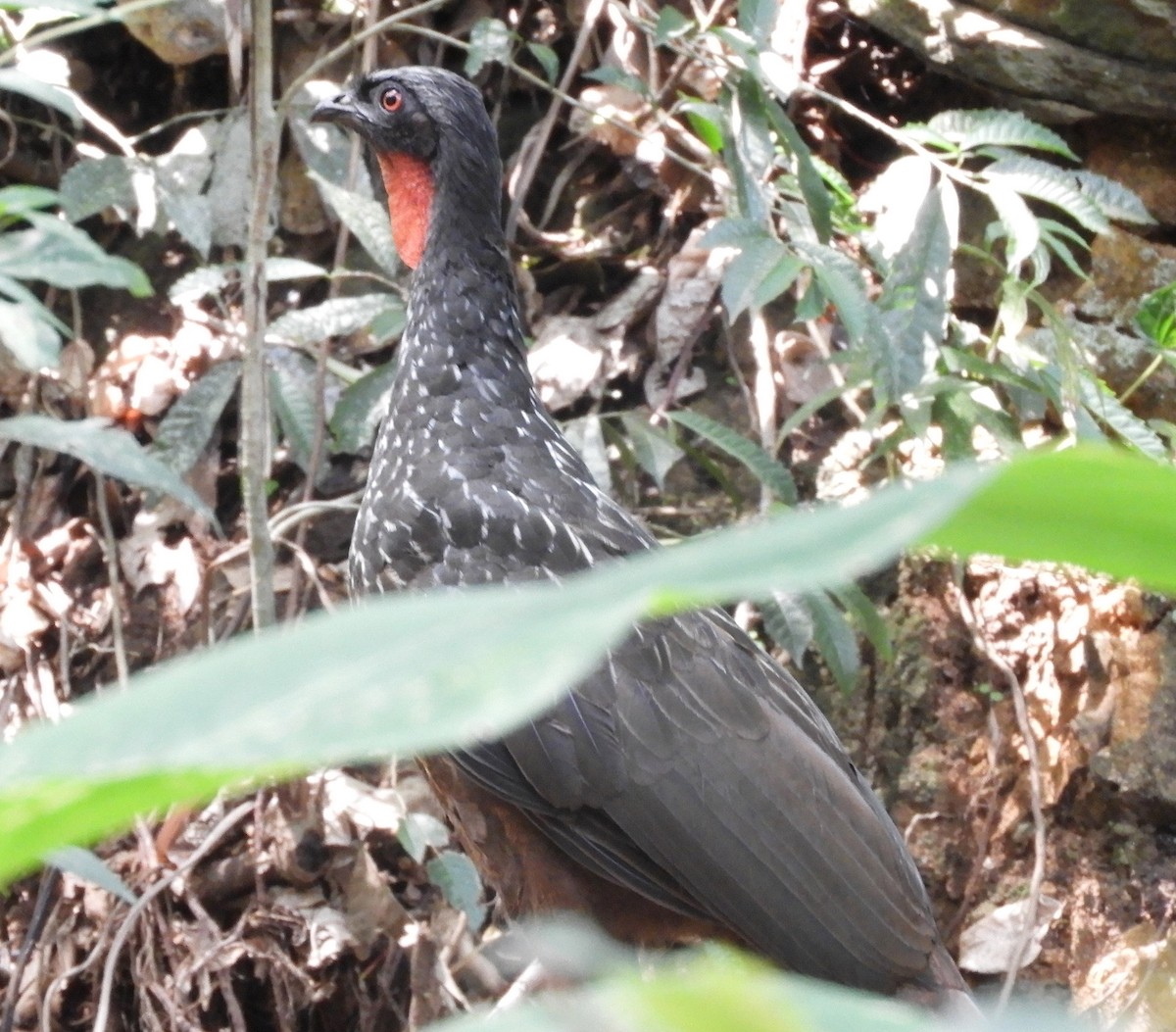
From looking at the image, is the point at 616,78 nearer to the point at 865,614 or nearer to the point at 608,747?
the point at 865,614

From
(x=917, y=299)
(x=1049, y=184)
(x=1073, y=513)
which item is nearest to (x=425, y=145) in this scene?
(x=917, y=299)

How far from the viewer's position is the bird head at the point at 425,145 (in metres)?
3.20

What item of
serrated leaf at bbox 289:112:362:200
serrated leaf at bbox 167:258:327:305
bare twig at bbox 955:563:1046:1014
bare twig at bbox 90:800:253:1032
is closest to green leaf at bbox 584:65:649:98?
serrated leaf at bbox 289:112:362:200

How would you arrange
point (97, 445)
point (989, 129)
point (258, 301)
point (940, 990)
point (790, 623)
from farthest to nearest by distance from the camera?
point (790, 623) < point (989, 129) < point (258, 301) < point (940, 990) < point (97, 445)

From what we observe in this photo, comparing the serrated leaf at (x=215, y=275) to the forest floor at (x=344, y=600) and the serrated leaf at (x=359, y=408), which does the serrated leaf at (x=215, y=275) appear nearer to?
the serrated leaf at (x=359, y=408)

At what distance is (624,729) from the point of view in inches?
104

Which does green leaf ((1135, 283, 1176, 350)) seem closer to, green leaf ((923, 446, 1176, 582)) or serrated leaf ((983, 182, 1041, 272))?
serrated leaf ((983, 182, 1041, 272))

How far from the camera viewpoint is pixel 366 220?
Result: 11.6 ft

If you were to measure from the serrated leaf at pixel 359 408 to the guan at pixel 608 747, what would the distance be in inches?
19.7

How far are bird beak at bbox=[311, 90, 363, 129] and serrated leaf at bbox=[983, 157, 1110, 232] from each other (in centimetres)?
141

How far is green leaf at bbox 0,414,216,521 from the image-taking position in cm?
188

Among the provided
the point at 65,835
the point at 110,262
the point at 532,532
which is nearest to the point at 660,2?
the point at 532,532

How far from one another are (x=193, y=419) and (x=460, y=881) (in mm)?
1309

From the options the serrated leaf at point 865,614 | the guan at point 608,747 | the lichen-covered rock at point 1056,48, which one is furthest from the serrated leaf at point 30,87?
the lichen-covered rock at point 1056,48
